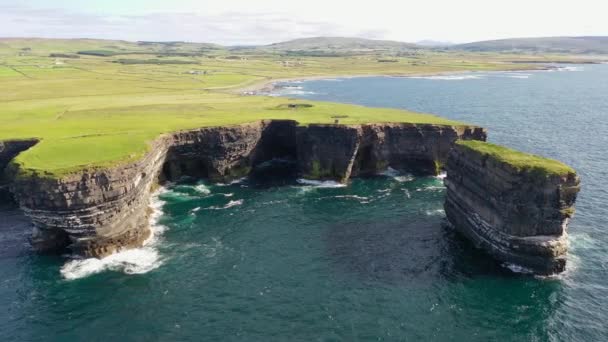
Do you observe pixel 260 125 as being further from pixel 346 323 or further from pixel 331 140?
pixel 346 323

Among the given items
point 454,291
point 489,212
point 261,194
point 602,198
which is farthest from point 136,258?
point 602,198

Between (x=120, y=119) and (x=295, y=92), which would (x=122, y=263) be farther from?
(x=295, y=92)

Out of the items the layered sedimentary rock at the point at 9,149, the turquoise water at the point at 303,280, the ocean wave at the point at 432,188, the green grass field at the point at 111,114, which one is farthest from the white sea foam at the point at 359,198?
the layered sedimentary rock at the point at 9,149

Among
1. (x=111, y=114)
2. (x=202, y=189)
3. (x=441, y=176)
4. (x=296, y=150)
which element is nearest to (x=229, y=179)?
(x=202, y=189)

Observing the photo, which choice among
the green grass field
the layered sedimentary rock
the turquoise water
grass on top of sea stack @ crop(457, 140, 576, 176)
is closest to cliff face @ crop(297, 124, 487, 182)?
the green grass field

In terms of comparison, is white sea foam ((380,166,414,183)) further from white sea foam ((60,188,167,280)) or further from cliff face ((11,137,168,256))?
cliff face ((11,137,168,256))

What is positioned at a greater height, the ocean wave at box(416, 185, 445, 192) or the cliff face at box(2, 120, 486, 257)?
the cliff face at box(2, 120, 486, 257)
